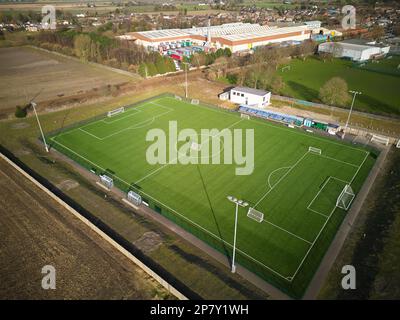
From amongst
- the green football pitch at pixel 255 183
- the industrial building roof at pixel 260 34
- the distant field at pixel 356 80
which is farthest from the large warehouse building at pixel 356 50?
the green football pitch at pixel 255 183

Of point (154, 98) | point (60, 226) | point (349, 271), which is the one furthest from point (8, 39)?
point (349, 271)

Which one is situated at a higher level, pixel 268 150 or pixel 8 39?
pixel 8 39

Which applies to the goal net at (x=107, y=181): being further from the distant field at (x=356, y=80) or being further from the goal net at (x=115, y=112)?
the distant field at (x=356, y=80)

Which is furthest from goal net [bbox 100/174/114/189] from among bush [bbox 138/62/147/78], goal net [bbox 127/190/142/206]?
bush [bbox 138/62/147/78]
